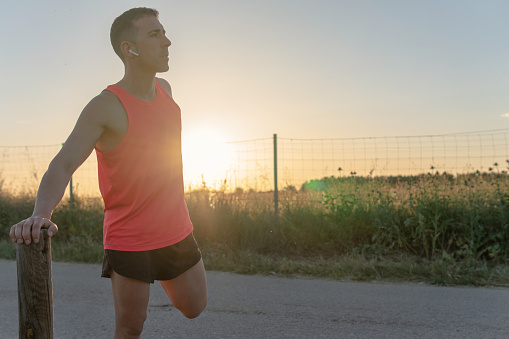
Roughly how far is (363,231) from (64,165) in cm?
605

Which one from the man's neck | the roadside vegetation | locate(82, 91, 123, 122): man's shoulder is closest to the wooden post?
locate(82, 91, 123, 122): man's shoulder

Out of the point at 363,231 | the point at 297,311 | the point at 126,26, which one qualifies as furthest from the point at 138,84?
Answer: the point at 363,231

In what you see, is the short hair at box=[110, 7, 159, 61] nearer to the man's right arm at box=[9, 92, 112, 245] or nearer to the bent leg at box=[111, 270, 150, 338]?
the man's right arm at box=[9, 92, 112, 245]

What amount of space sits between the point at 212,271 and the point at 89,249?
2.67 meters

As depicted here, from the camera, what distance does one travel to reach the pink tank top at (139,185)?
7.59 ft

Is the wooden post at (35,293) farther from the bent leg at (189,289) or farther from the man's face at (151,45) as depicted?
the man's face at (151,45)

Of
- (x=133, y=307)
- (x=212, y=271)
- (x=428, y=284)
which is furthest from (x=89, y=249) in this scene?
(x=133, y=307)

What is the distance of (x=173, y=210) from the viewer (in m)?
2.46

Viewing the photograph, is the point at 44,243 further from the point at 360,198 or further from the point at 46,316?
the point at 360,198

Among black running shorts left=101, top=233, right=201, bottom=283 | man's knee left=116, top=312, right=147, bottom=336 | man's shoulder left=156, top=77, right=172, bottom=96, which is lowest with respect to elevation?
man's knee left=116, top=312, right=147, bottom=336

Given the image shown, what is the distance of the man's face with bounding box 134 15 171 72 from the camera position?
2449 mm

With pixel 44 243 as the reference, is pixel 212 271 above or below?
below

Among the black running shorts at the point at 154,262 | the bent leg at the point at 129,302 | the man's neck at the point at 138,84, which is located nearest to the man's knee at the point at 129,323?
the bent leg at the point at 129,302

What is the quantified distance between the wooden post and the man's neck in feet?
2.90
